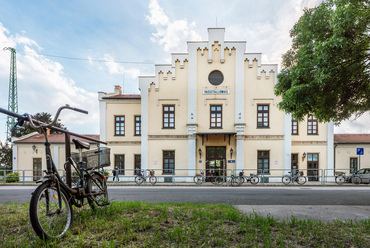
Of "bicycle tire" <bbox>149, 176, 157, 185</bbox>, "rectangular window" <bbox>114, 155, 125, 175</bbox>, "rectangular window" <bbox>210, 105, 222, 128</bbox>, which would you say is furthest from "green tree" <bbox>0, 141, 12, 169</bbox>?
"rectangular window" <bbox>210, 105, 222, 128</bbox>

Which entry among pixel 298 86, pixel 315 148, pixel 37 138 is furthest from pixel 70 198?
pixel 37 138

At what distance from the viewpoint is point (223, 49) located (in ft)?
62.5

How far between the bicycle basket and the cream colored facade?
14.1 metres

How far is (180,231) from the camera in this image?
3.28 metres

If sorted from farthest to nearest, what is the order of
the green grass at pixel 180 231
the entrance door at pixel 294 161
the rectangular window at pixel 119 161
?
1. the rectangular window at pixel 119 161
2. the entrance door at pixel 294 161
3. the green grass at pixel 180 231

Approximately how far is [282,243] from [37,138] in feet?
87.8

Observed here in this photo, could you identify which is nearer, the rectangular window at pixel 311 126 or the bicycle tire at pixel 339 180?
the bicycle tire at pixel 339 180

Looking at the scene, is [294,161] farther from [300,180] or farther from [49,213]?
[49,213]

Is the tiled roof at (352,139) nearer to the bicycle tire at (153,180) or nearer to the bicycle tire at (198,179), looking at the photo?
the bicycle tire at (198,179)

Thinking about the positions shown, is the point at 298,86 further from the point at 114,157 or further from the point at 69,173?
the point at 114,157

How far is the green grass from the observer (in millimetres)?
2943

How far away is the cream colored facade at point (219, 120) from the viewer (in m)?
18.5

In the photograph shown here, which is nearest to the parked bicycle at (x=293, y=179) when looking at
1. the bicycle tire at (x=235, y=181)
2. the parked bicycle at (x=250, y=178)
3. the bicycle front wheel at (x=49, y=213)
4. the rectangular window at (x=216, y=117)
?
the parked bicycle at (x=250, y=178)

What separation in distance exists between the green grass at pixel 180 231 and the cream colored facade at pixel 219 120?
1429 centimetres
